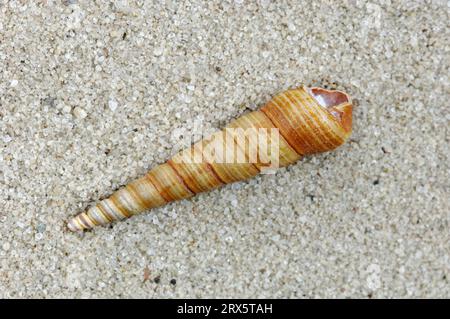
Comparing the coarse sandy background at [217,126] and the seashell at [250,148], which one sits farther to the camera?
the coarse sandy background at [217,126]

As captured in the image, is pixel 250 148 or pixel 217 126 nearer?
pixel 250 148

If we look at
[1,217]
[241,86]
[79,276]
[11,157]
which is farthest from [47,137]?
[241,86]

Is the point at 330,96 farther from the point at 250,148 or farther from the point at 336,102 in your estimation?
the point at 250,148

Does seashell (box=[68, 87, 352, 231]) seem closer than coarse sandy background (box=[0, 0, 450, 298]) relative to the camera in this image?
Yes

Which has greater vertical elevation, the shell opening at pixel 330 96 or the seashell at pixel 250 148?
the shell opening at pixel 330 96

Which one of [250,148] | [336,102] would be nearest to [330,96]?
[336,102]
